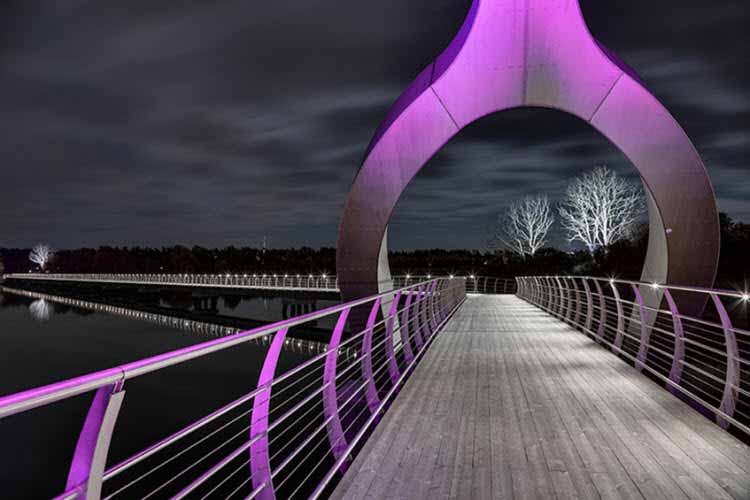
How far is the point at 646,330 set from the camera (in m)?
6.55

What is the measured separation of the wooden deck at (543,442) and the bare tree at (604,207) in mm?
29290

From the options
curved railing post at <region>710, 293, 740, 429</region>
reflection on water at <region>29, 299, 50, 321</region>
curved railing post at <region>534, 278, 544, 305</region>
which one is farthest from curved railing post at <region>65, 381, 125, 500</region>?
reflection on water at <region>29, 299, 50, 321</region>

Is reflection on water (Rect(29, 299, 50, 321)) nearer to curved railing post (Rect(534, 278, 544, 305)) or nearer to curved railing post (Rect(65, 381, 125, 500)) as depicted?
curved railing post (Rect(534, 278, 544, 305))

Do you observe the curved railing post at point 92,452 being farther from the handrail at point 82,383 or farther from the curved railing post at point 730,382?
the curved railing post at point 730,382

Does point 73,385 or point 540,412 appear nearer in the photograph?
point 73,385

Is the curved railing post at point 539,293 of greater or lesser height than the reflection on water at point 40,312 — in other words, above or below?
above

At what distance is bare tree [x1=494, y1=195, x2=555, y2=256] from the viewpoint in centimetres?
4228

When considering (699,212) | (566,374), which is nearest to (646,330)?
(566,374)

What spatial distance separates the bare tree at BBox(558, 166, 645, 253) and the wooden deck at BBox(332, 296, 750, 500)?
96.1 ft

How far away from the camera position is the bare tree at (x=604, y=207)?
33688 millimetres

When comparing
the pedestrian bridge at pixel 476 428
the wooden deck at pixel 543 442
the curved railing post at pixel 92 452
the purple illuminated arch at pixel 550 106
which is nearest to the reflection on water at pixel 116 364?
the wooden deck at pixel 543 442

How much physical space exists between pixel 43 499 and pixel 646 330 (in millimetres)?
14741

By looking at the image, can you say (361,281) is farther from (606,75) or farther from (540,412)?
(540,412)

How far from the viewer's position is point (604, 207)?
3328 cm
